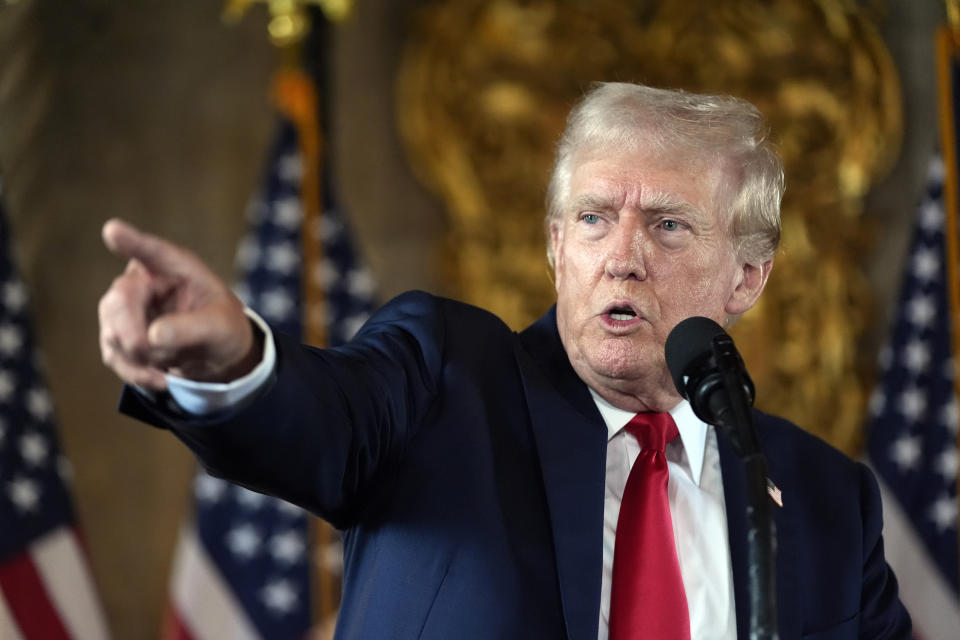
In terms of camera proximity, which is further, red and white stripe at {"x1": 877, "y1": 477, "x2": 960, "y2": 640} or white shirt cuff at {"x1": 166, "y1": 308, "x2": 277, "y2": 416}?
red and white stripe at {"x1": 877, "y1": 477, "x2": 960, "y2": 640}

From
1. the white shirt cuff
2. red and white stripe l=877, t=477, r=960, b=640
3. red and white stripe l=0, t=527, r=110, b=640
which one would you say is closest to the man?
the white shirt cuff

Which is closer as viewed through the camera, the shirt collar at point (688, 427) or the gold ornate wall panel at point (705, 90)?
the shirt collar at point (688, 427)

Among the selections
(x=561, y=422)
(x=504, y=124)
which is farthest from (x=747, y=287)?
(x=504, y=124)

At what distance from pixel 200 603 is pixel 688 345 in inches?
143

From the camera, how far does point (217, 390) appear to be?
1.25 meters

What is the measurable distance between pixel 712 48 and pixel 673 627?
4152 millimetres

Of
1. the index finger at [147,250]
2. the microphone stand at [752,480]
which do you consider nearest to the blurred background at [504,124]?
the microphone stand at [752,480]

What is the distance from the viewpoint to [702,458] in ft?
6.37

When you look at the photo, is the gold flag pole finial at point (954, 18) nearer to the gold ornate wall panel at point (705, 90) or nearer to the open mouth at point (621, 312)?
the gold ornate wall panel at point (705, 90)

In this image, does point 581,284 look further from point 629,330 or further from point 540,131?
point 540,131

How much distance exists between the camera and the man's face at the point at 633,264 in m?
1.85

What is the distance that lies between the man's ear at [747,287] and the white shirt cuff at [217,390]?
3.48 feet

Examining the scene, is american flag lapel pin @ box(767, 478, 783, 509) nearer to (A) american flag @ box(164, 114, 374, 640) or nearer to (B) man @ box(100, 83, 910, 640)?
(B) man @ box(100, 83, 910, 640)

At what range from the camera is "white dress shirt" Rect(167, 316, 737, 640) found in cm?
177
